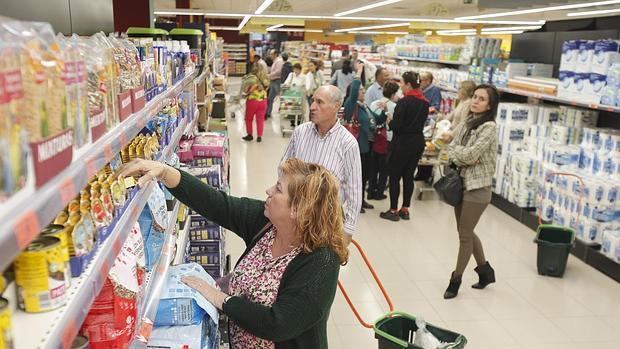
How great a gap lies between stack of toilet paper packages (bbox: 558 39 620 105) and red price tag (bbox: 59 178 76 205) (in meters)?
5.47

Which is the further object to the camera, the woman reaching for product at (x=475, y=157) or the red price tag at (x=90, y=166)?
the woman reaching for product at (x=475, y=157)

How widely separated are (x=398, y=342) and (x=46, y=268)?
7.43 ft

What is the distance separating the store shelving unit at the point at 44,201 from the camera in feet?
2.51

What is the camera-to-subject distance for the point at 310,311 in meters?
1.90

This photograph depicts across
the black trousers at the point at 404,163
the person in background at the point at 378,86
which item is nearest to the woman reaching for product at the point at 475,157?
the black trousers at the point at 404,163

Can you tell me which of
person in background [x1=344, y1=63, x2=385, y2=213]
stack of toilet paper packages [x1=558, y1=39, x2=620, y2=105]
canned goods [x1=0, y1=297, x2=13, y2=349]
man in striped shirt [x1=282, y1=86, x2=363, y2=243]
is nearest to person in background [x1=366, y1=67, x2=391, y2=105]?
person in background [x1=344, y1=63, x2=385, y2=213]

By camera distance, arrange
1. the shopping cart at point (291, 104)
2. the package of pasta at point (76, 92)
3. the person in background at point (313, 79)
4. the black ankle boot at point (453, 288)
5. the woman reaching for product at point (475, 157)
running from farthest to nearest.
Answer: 1. the person in background at point (313, 79)
2. the shopping cart at point (291, 104)
3. the black ankle boot at point (453, 288)
4. the woman reaching for product at point (475, 157)
5. the package of pasta at point (76, 92)

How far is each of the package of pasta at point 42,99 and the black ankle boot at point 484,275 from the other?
4.22m

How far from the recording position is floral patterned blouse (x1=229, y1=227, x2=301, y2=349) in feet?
6.63

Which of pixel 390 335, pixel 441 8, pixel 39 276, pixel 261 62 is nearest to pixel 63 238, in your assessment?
pixel 39 276

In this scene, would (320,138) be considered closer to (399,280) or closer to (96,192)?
(399,280)

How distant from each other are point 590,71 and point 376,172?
9.43ft

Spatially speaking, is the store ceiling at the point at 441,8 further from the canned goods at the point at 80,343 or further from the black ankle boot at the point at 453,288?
the canned goods at the point at 80,343

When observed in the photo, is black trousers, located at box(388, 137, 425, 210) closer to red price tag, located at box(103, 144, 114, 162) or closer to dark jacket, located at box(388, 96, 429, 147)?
dark jacket, located at box(388, 96, 429, 147)
